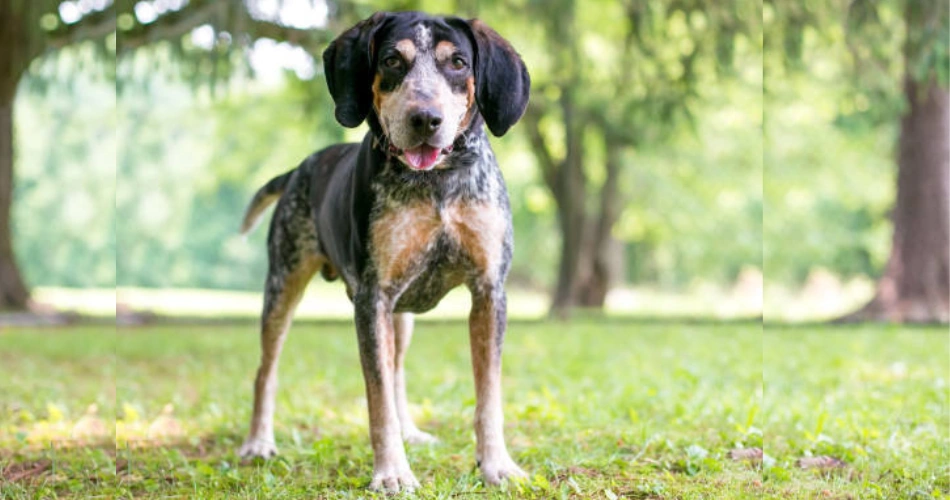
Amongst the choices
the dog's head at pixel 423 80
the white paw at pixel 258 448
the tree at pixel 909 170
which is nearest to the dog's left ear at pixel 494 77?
the dog's head at pixel 423 80

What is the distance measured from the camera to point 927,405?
20.9 feet

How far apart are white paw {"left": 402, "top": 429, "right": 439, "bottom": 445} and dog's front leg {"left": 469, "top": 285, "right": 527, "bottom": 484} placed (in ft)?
2.75

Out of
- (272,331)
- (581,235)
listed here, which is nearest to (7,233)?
(581,235)

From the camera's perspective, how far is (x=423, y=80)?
148 inches

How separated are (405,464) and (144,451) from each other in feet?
5.99

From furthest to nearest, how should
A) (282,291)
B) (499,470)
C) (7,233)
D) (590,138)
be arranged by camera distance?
(590,138), (7,233), (282,291), (499,470)

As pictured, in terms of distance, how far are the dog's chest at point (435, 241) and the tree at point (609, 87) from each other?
8.79 m

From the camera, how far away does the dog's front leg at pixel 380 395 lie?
4.07 m

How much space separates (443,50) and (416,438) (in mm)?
2217

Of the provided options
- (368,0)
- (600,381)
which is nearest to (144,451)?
(600,381)

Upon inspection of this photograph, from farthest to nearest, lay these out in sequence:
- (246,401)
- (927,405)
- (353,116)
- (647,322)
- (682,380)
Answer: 1. (647,322)
2. (682,380)
3. (246,401)
4. (927,405)
5. (353,116)

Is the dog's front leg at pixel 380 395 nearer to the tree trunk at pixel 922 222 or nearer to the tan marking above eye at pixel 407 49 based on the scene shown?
the tan marking above eye at pixel 407 49

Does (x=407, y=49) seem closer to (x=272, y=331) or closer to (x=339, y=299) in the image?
(x=272, y=331)

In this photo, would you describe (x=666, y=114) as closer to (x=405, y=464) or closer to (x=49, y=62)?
(x=49, y=62)
